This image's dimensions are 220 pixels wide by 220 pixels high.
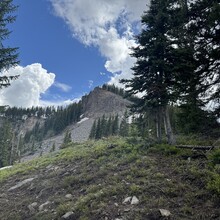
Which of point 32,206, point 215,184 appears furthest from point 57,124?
Result: point 215,184

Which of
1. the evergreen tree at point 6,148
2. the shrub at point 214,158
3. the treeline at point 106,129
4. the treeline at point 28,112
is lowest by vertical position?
the evergreen tree at point 6,148

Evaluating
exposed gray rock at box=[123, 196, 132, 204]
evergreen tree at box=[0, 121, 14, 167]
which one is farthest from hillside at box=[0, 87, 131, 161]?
exposed gray rock at box=[123, 196, 132, 204]

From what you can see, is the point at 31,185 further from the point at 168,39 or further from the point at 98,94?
the point at 98,94

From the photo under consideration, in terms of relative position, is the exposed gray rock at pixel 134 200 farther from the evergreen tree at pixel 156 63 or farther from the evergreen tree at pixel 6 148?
the evergreen tree at pixel 6 148

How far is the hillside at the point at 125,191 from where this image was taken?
7.37 meters

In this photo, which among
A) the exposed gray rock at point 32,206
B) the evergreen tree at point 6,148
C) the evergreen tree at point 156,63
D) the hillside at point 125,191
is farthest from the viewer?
the evergreen tree at point 6,148

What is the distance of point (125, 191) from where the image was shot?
912cm

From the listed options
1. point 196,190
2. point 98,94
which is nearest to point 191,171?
point 196,190

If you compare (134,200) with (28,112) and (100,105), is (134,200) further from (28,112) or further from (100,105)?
(28,112)

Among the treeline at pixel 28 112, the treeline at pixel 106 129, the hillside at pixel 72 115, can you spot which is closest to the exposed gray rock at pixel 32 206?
the treeline at pixel 106 129

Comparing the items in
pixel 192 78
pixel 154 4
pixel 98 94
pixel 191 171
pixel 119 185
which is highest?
pixel 98 94

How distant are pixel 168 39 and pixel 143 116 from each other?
5843mm

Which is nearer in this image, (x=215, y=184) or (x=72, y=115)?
(x=215, y=184)

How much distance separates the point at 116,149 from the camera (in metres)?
16.4
